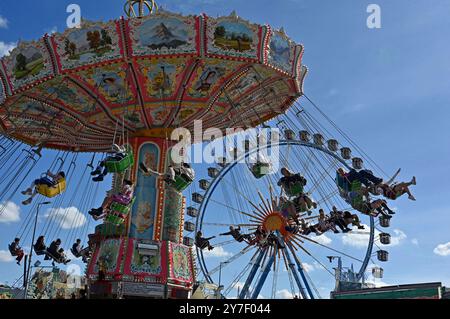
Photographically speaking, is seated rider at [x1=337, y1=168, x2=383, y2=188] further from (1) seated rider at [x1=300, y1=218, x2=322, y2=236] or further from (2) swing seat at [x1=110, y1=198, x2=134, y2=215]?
(2) swing seat at [x1=110, y1=198, x2=134, y2=215]

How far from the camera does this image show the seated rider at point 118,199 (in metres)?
15.2

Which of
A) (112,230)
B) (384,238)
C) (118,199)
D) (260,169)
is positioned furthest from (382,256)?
(118,199)

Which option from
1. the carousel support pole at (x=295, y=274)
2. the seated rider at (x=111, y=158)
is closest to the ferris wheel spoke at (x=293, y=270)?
the carousel support pole at (x=295, y=274)

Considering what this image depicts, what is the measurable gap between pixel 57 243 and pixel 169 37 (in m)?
8.06

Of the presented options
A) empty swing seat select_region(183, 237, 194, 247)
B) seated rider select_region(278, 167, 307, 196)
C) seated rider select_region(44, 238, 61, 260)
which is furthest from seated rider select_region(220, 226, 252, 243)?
seated rider select_region(44, 238, 61, 260)

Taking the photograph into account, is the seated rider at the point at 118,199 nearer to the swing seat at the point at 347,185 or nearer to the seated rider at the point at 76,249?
the seated rider at the point at 76,249

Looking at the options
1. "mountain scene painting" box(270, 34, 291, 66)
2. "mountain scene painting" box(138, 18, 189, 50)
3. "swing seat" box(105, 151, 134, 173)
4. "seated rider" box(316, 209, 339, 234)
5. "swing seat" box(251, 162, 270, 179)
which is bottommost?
"swing seat" box(105, 151, 134, 173)

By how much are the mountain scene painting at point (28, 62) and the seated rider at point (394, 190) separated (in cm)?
1049

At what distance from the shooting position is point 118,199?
15.1 metres

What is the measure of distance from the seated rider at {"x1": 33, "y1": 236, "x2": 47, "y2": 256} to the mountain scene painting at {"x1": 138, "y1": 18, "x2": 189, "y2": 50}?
25.1 feet

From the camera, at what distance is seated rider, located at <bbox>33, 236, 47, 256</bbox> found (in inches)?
723

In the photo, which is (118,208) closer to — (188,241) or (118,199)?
(118,199)
